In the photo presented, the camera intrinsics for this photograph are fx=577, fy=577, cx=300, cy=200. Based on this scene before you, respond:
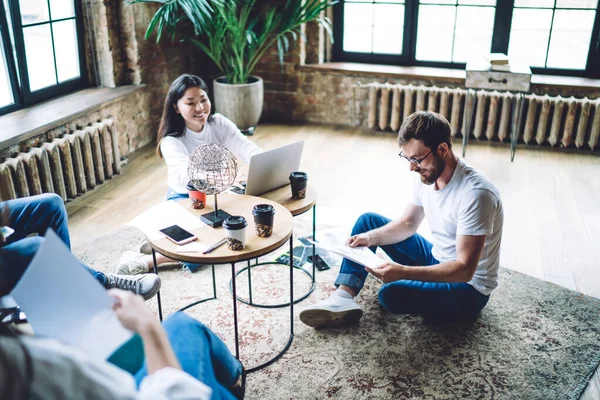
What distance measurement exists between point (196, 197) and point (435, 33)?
353cm

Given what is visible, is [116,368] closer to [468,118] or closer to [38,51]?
[38,51]

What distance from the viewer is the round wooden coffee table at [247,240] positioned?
6.60 ft

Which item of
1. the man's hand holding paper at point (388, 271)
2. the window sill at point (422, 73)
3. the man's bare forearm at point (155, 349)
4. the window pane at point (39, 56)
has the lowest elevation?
the man's hand holding paper at point (388, 271)

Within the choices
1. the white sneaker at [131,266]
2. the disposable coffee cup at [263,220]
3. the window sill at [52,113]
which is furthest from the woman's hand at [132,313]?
the window sill at [52,113]

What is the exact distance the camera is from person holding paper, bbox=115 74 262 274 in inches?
109

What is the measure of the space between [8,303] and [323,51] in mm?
4190

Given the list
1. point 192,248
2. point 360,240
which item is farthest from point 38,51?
point 360,240

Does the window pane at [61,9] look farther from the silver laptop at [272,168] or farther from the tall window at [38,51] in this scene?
the silver laptop at [272,168]

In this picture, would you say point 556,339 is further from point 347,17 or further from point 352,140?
point 347,17

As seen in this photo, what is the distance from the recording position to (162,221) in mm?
2258

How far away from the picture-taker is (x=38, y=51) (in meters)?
3.77

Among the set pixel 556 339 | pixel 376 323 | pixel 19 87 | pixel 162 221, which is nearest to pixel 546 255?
pixel 556 339

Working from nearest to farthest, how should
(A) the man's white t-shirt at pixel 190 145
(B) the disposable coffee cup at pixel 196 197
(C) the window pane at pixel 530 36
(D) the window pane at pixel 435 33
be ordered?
(B) the disposable coffee cup at pixel 196 197 < (A) the man's white t-shirt at pixel 190 145 < (C) the window pane at pixel 530 36 < (D) the window pane at pixel 435 33

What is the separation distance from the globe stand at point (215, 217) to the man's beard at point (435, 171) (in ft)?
2.59
